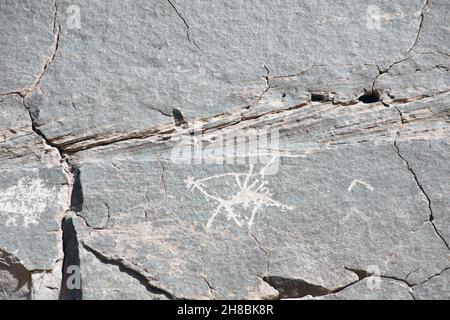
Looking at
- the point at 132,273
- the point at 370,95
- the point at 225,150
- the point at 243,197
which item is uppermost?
the point at 370,95

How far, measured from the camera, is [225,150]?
2.96 metres

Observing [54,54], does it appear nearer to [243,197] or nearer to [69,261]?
[69,261]

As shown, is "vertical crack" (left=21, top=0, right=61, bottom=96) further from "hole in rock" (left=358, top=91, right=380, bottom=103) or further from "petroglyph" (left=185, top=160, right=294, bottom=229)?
"hole in rock" (left=358, top=91, right=380, bottom=103)

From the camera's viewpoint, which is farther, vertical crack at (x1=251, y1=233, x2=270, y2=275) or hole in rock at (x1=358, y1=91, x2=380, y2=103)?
hole in rock at (x1=358, y1=91, x2=380, y2=103)

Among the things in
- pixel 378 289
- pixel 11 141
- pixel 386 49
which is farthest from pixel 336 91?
pixel 11 141

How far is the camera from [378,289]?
2748 mm

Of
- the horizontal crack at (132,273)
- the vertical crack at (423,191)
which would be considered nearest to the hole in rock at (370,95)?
the vertical crack at (423,191)

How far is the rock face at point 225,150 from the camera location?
2.78 meters

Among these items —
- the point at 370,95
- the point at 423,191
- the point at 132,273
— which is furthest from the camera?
the point at 370,95

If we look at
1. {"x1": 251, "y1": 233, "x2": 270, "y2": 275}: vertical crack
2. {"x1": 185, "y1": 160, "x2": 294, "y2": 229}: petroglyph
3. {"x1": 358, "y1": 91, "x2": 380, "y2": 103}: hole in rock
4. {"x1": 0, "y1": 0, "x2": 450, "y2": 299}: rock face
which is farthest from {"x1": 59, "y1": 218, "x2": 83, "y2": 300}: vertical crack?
{"x1": 358, "y1": 91, "x2": 380, "y2": 103}: hole in rock

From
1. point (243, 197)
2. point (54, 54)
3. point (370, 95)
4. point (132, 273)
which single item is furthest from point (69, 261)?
point (370, 95)

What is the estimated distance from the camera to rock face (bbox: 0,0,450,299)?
9.11 ft

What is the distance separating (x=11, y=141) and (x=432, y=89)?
1.81 metres

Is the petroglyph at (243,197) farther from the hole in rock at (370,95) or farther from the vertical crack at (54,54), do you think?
the vertical crack at (54,54)
